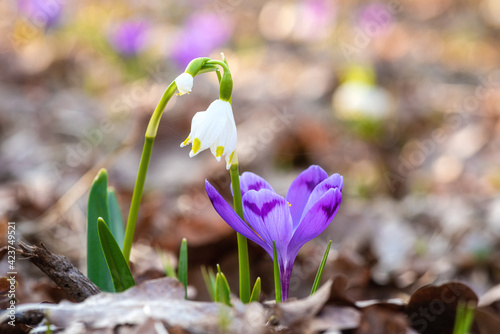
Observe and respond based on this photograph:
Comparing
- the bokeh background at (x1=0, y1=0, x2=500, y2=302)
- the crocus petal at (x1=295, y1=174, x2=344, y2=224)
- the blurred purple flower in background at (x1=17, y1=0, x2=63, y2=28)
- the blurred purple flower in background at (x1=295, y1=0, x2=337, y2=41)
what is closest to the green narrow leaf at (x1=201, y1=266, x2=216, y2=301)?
the bokeh background at (x1=0, y1=0, x2=500, y2=302)

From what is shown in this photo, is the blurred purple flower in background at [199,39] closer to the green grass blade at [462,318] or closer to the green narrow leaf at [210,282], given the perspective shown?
the green narrow leaf at [210,282]

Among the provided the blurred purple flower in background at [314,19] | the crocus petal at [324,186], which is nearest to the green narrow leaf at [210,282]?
the crocus petal at [324,186]

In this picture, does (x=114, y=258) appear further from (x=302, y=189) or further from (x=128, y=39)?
(x=128, y=39)

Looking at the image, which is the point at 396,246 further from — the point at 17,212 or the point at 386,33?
the point at 386,33

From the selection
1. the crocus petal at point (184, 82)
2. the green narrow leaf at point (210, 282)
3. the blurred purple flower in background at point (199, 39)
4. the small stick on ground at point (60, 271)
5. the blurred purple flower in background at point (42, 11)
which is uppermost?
the blurred purple flower in background at point (42, 11)

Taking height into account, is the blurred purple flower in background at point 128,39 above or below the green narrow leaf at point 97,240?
above

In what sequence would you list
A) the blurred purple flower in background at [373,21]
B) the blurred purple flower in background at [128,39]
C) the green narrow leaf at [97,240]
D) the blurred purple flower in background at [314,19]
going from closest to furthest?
the green narrow leaf at [97,240], the blurred purple flower in background at [128,39], the blurred purple flower in background at [373,21], the blurred purple flower in background at [314,19]

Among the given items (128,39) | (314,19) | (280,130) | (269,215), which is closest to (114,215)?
(269,215)
